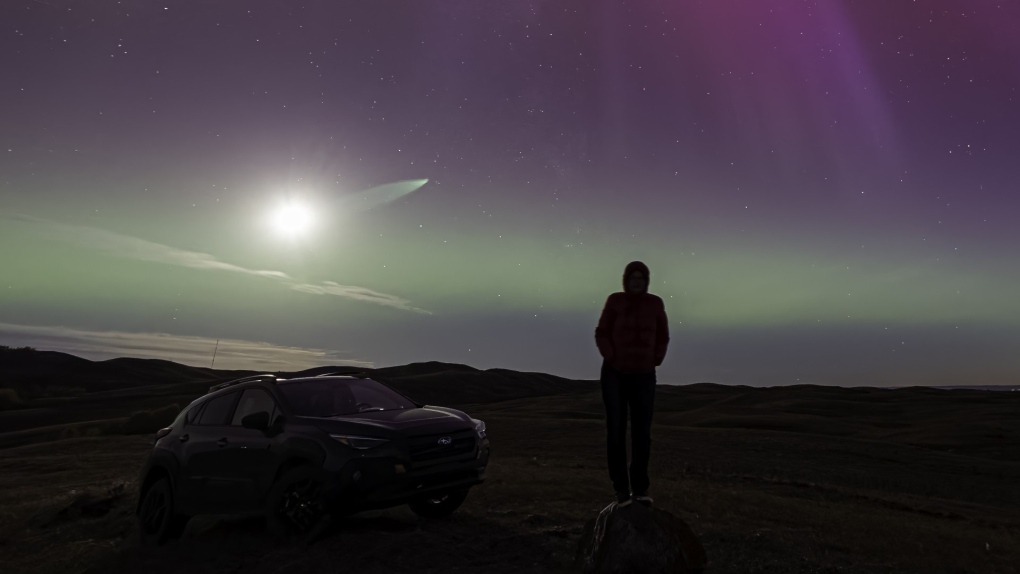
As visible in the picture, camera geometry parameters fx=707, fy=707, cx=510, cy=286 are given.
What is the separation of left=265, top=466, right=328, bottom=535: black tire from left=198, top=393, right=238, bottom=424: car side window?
1.57 metres

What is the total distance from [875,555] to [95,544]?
919cm

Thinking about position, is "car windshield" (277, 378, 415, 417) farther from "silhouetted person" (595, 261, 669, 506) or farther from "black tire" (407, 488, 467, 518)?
"silhouetted person" (595, 261, 669, 506)

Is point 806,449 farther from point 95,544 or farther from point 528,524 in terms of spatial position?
point 95,544

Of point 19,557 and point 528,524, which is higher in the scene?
point 528,524

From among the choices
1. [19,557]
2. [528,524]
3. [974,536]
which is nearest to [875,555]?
[974,536]

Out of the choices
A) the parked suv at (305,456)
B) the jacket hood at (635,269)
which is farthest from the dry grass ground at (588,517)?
the jacket hood at (635,269)

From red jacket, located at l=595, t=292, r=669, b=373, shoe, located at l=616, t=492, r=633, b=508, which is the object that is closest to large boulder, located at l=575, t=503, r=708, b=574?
shoe, located at l=616, t=492, r=633, b=508

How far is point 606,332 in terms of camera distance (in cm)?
701

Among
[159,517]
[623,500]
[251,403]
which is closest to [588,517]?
[623,500]

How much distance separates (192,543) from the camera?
28.2ft

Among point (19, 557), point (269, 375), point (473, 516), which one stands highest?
point (269, 375)

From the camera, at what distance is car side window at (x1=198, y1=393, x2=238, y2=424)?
344 inches

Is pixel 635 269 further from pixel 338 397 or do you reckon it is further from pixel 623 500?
pixel 338 397

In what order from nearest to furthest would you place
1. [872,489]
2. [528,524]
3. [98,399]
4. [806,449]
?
[528,524]
[872,489]
[806,449]
[98,399]
